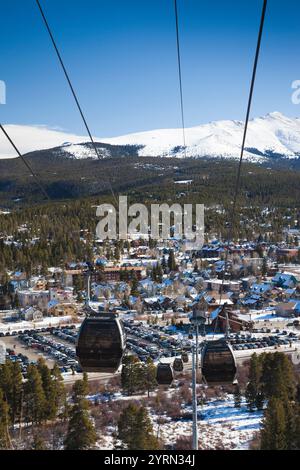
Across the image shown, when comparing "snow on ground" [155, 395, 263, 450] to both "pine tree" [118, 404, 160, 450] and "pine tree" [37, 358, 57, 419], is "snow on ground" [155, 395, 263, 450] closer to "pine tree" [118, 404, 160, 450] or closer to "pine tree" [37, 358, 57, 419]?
"pine tree" [118, 404, 160, 450]

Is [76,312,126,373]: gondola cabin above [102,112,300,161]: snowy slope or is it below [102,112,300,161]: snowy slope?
below

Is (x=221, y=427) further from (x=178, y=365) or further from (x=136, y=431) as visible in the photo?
(x=178, y=365)

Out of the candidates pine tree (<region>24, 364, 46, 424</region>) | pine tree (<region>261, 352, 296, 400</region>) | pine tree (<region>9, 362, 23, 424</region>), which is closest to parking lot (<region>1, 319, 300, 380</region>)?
pine tree (<region>9, 362, 23, 424</region>)

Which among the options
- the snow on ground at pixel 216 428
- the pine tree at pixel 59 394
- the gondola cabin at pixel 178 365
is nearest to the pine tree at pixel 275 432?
the snow on ground at pixel 216 428

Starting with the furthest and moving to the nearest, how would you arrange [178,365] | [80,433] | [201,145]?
[201,145] → [178,365] → [80,433]

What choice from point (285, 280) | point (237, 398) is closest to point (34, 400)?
point (237, 398)

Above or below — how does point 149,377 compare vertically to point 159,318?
above

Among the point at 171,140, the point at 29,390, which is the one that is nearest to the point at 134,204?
the point at 29,390
